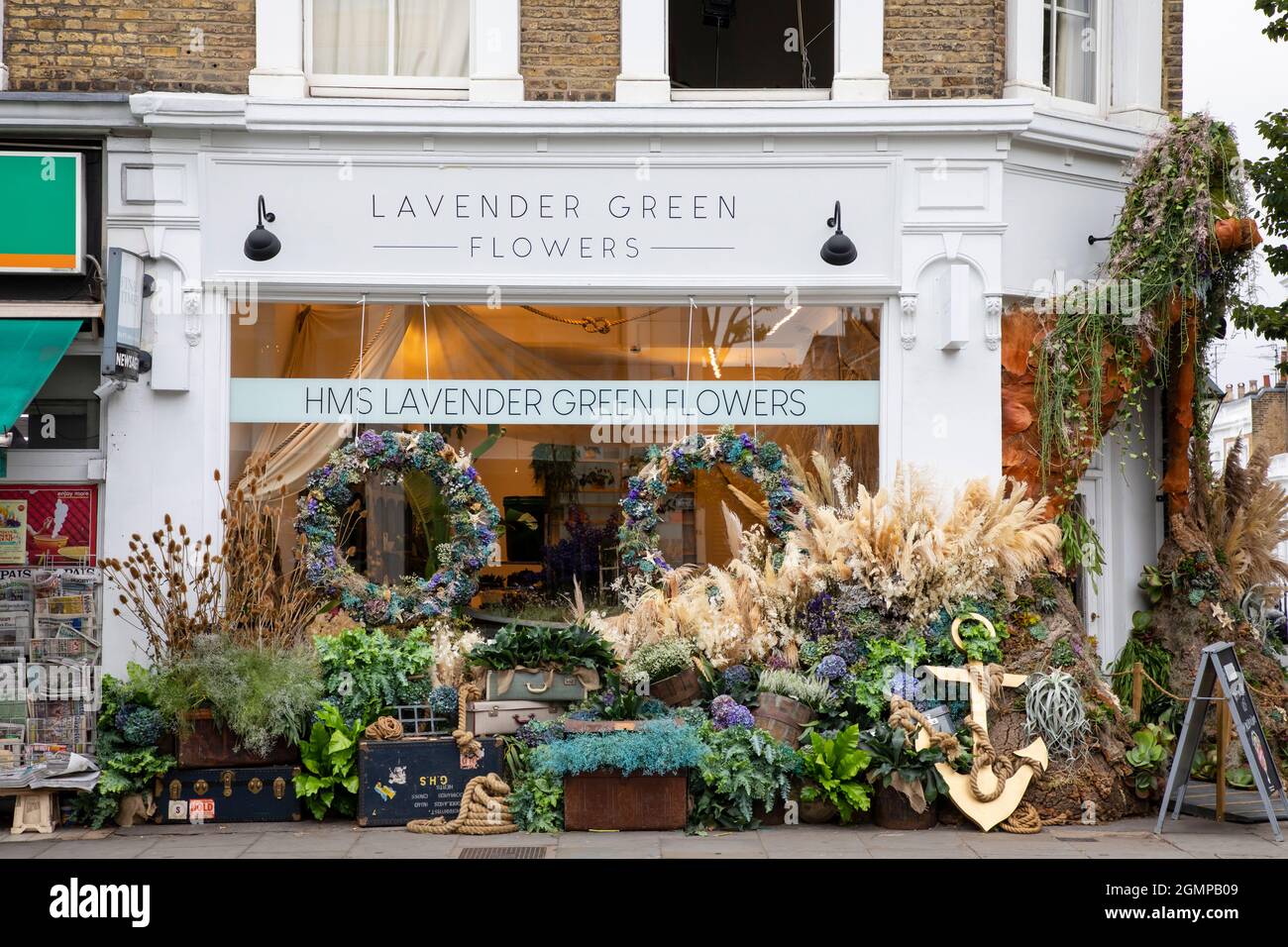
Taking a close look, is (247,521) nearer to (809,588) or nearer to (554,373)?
(554,373)

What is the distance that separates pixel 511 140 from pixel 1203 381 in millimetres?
5946

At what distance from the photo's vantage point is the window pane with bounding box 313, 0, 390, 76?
10.1 meters

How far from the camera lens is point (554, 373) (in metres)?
10.1

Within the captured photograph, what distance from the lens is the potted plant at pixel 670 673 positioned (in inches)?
345

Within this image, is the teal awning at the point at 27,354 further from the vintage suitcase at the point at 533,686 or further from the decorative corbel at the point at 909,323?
the decorative corbel at the point at 909,323

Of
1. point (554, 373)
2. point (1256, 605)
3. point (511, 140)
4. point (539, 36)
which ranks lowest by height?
point (1256, 605)

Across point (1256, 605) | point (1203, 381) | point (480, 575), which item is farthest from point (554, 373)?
point (1256, 605)

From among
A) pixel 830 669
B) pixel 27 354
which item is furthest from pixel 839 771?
pixel 27 354

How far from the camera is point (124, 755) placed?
27.3 ft

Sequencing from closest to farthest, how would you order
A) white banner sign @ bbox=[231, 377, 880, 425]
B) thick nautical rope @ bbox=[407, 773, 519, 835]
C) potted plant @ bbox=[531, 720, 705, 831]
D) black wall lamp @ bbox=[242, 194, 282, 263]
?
potted plant @ bbox=[531, 720, 705, 831] < thick nautical rope @ bbox=[407, 773, 519, 835] < black wall lamp @ bbox=[242, 194, 282, 263] < white banner sign @ bbox=[231, 377, 880, 425]

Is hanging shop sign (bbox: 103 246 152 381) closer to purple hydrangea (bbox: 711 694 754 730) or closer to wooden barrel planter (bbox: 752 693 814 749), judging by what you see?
purple hydrangea (bbox: 711 694 754 730)

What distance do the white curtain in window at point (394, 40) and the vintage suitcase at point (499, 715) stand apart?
4.93m

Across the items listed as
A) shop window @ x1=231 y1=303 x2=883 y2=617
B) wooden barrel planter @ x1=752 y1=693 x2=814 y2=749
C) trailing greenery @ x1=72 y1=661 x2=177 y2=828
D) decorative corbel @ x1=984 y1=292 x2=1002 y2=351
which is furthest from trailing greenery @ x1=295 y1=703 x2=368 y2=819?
decorative corbel @ x1=984 y1=292 x2=1002 y2=351

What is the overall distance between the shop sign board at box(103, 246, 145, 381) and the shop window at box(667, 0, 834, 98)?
4.32 metres
